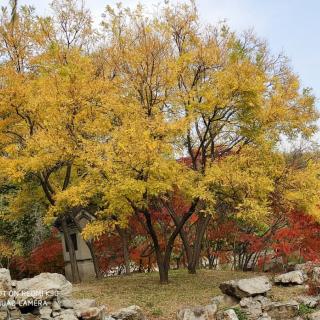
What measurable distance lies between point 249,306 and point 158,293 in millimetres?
3629

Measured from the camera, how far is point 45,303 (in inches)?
475

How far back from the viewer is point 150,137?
15.2 m

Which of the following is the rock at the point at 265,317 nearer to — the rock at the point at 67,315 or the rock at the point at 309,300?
the rock at the point at 309,300

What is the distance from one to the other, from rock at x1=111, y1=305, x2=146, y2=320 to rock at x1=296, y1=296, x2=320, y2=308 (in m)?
5.19

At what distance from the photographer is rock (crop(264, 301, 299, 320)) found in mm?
13891

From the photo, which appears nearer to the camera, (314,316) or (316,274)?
(314,316)

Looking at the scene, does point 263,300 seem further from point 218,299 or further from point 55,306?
point 55,306

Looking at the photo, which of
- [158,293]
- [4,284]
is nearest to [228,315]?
[158,293]

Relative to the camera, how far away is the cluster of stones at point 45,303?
36.9ft

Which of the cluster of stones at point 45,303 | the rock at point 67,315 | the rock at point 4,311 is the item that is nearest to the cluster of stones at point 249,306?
the cluster of stones at point 45,303

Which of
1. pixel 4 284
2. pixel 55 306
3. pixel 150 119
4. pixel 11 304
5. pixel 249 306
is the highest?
pixel 150 119

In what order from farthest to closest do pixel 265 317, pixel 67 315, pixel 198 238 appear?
pixel 198 238, pixel 265 317, pixel 67 315

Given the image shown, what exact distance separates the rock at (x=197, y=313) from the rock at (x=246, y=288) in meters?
1.16

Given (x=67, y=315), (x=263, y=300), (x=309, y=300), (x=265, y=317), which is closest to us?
(x=67, y=315)
